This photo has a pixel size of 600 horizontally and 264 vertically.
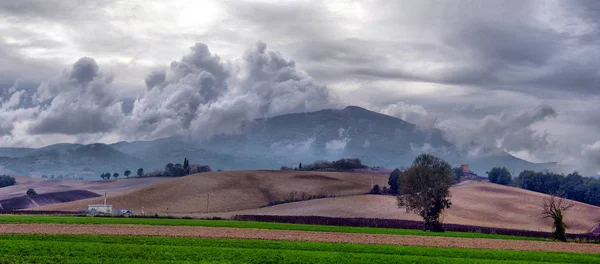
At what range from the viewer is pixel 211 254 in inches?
1971

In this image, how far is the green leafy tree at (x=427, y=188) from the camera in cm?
11238

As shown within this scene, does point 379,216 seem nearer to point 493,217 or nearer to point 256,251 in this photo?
point 493,217

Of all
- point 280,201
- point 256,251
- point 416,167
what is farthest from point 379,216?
point 256,251

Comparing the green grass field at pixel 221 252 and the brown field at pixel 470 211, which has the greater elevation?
the brown field at pixel 470 211

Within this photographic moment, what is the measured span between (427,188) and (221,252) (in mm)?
70266

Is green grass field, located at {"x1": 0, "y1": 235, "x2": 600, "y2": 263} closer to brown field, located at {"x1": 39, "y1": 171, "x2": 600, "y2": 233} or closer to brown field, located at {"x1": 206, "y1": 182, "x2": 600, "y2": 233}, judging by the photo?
brown field, located at {"x1": 206, "y1": 182, "x2": 600, "y2": 233}

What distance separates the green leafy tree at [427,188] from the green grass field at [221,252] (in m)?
48.3

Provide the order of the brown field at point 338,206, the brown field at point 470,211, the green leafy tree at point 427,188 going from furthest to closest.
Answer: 1. the brown field at point 338,206
2. the brown field at point 470,211
3. the green leafy tree at point 427,188

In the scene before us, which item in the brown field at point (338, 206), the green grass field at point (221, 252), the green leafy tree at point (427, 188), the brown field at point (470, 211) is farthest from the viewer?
the brown field at point (338, 206)

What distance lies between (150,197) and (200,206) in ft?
60.3

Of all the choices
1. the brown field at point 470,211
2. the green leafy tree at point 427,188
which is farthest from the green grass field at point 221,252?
the brown field at point 470,211

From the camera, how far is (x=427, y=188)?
114 meters

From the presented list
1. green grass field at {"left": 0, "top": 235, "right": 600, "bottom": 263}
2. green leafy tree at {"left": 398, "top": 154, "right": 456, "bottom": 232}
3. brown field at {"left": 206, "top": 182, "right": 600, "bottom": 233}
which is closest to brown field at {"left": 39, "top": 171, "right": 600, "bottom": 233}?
brown field at {"left": 206, "top": 182, "right": 600, "bottom": 233}

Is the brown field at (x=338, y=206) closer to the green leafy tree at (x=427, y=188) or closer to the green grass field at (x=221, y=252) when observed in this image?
the green leafy tree at (x=427, y=188)
